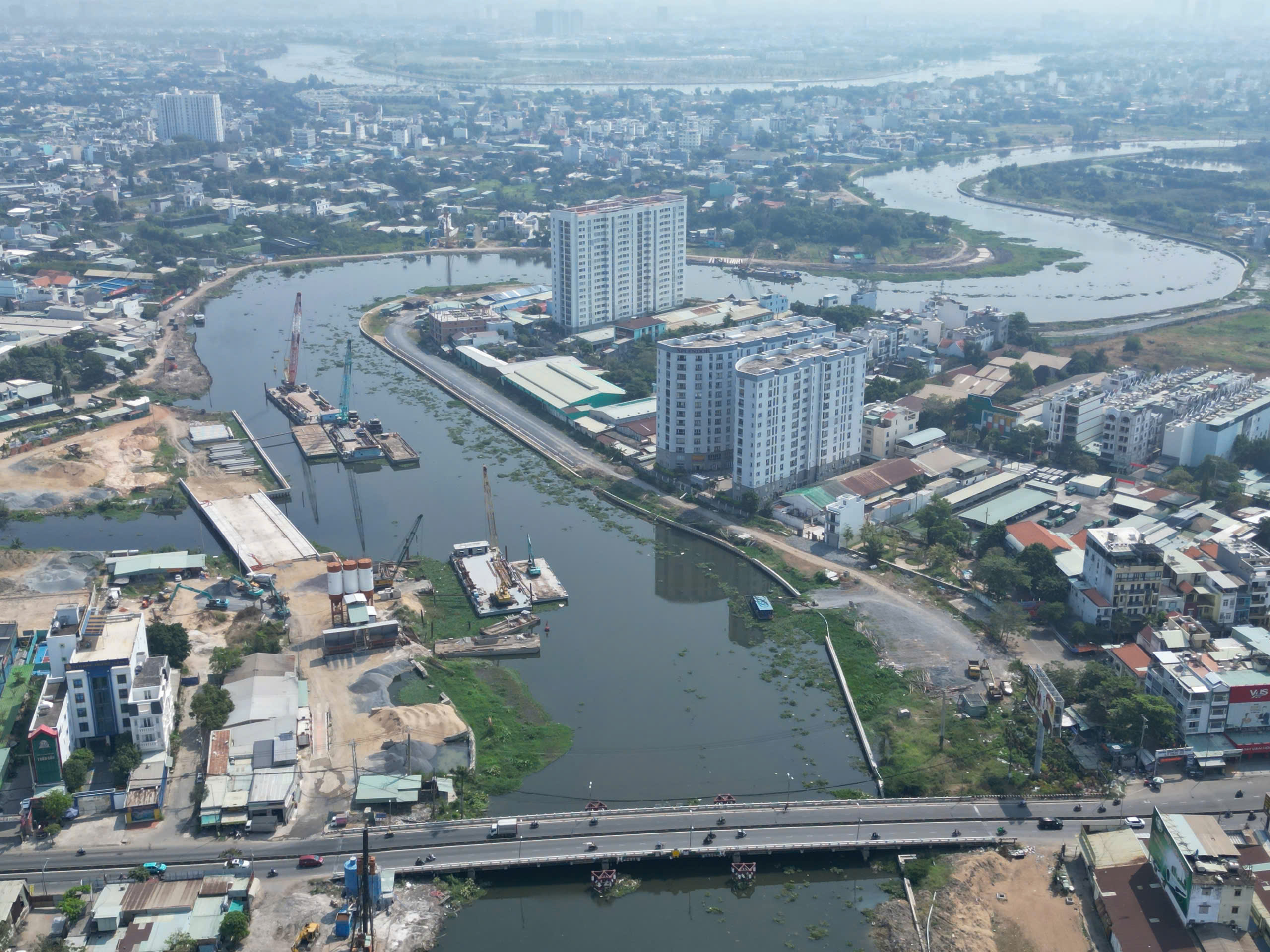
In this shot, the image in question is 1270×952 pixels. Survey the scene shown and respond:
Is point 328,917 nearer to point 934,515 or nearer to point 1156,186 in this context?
point 934,515

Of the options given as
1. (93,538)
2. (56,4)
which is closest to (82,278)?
(93,538)

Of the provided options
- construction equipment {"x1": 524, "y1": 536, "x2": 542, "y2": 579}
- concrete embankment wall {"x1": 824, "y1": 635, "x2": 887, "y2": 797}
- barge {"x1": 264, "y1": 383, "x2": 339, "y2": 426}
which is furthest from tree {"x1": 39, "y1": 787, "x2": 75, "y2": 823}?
barge {"x1": 264, "y1": 383, "x2": 339, "y2": 426}

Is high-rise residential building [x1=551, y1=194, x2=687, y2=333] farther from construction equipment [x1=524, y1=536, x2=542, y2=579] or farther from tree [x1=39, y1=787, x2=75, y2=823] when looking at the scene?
tree [x1=39, y1=787, x2=75, y2=823]

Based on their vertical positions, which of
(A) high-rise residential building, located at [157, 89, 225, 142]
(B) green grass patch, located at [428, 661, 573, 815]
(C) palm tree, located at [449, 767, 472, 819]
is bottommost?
(B) green grass patch, located at [428, 661, 573, 815]

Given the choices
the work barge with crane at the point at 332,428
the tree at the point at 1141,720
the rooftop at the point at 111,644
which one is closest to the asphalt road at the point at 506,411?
the work barge with crane at the point at 332,428

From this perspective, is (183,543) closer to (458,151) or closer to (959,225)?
(959,225)

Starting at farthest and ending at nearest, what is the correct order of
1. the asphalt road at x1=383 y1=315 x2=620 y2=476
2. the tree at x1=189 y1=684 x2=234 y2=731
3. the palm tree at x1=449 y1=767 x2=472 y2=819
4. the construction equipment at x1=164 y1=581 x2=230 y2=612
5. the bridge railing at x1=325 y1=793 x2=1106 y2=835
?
the asphalt road at x1=383 y1=315 x2=620 y2=476, the construction equipment at x1=164 y1=581 x2=230 y2=612, the tree at x1=189 y1=684 x2=234 y2=731, the palm tree at x1=449 y1=767 x2=472 y2=819, the bridge railing at x1=325 y1=793 x2=1106 y2=835

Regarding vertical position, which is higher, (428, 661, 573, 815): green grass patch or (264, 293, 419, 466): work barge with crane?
(264, 293, 419, 466): work barge with crane

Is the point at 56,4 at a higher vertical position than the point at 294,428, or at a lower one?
higher
